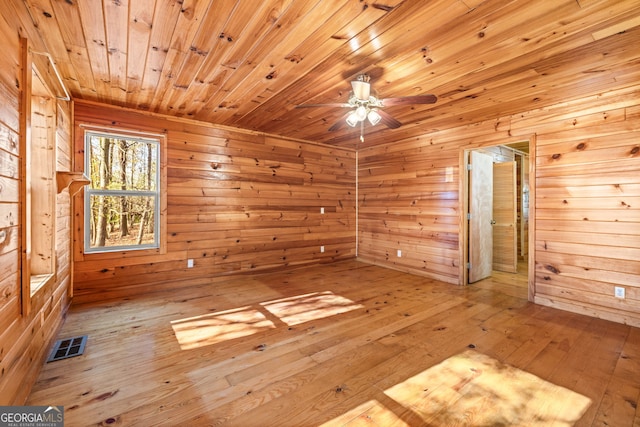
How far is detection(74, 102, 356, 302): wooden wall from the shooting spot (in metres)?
3.56

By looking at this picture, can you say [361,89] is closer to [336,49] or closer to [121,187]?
[336,49]

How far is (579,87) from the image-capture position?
273 cm

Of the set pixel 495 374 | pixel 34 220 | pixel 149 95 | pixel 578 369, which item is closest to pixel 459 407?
pixel 495 374

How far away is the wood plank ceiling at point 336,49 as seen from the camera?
5.65ft

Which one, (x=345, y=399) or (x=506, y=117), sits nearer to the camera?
(x=345, y=399)

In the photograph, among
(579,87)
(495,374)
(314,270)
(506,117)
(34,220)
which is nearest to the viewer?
(495,374)

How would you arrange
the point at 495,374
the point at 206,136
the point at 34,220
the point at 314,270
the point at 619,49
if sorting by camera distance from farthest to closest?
the point at 314,270, the point at 206,136, the point at 34,220, the point at 619,49, the point at 495,374

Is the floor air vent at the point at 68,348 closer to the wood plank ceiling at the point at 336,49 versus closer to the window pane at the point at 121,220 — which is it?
the window pane at the point at 121,220

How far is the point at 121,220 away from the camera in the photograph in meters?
4.55

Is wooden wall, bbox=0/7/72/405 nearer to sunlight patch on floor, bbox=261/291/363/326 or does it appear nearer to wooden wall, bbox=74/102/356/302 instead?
wooden wall, bbox=74/102/356/302

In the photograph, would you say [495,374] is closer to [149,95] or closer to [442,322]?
[442,322]

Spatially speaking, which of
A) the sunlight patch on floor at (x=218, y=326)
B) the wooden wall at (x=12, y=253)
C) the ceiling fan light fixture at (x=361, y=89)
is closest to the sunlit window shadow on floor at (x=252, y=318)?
the sunlight patch on floor at (x=218, y=326)

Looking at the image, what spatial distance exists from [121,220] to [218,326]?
10.3 ft

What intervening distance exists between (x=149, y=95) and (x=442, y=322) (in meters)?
4.12
